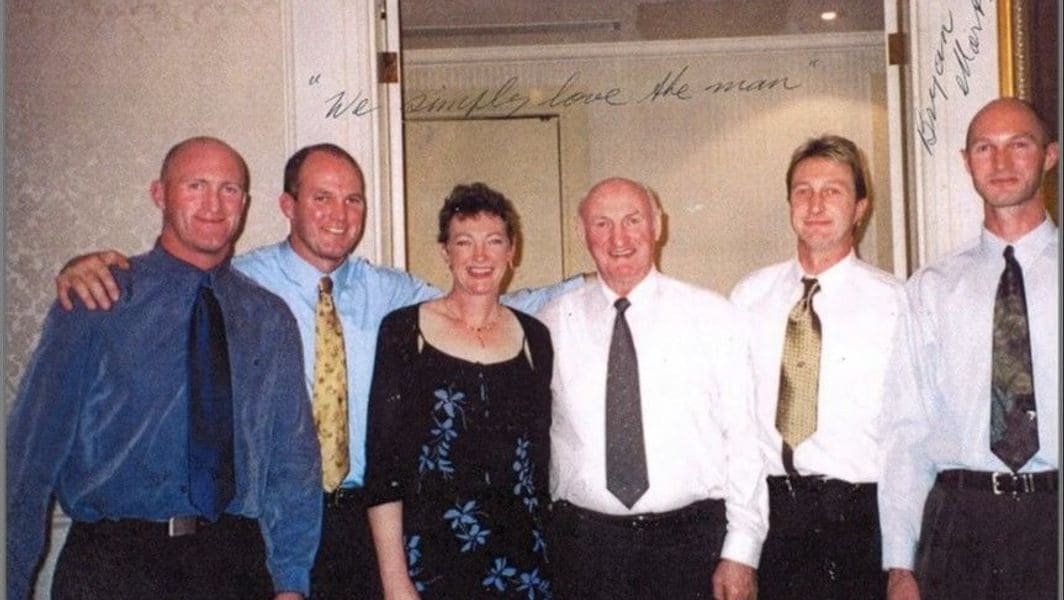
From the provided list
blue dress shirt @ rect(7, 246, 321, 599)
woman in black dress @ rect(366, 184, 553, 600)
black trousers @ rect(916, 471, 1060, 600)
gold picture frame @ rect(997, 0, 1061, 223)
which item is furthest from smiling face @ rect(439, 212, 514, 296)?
gold picture frame @ rect(997, 0, 1061, 223)

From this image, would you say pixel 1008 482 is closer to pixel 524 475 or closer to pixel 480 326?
Result: pixel 524 475

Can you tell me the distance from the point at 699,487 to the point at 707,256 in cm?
52

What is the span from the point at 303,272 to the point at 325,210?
13 centimetres

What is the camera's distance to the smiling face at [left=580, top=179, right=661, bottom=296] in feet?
6.51

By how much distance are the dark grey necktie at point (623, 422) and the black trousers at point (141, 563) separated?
71 centimetres

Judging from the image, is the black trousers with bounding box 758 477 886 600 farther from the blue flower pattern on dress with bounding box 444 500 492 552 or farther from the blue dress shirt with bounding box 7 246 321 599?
the blue dress shirt with bounding box 7 246 321 599

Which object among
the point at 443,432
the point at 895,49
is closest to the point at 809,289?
the point at 895,49

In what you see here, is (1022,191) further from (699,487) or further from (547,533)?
(547,533)

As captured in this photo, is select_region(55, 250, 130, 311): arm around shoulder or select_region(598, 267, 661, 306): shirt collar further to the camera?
select_region(598, 267, 661, 306): shirt collar

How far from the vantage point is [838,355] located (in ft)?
6.60

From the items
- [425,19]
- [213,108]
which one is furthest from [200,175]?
[425,19]

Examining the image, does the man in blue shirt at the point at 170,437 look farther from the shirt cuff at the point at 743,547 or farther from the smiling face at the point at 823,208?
the smiling face at the point at 823,208

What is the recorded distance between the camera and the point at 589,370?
202 cm

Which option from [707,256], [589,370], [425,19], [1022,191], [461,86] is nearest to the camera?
[1022,191]
